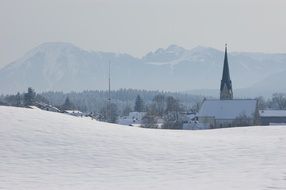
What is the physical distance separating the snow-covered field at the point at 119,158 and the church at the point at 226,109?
255 ft

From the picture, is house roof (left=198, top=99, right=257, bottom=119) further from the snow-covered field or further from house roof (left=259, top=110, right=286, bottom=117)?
the snow-covered field

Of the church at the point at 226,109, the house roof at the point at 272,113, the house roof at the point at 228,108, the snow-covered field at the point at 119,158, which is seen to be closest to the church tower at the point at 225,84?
the church at the point at 226,109

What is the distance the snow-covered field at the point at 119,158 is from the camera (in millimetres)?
13180

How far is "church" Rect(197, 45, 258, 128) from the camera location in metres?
100

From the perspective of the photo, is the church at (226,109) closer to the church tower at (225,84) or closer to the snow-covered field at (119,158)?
the church tower at (225,84)

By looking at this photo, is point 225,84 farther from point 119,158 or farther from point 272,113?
point 119,158

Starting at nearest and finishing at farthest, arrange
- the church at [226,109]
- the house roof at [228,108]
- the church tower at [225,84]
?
the church at [226,109] → the house roof at [228,108] → the church tower at [225,84]

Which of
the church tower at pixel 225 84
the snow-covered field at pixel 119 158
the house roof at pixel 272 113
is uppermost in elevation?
→ the church tower at pixel 225 84

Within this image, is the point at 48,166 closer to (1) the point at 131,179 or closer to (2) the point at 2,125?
(1) the point at 131,179

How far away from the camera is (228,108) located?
103 meters

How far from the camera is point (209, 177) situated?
45.0 ft

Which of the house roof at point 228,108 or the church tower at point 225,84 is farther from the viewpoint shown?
the church tower at point 225,84

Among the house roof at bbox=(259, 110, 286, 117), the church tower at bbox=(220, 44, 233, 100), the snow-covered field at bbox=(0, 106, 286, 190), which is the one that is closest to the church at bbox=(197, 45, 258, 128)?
the church tower at bbox=(220, 44, 233, 100)

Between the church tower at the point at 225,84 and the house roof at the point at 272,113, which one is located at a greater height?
the church tower at the point at 225,84
